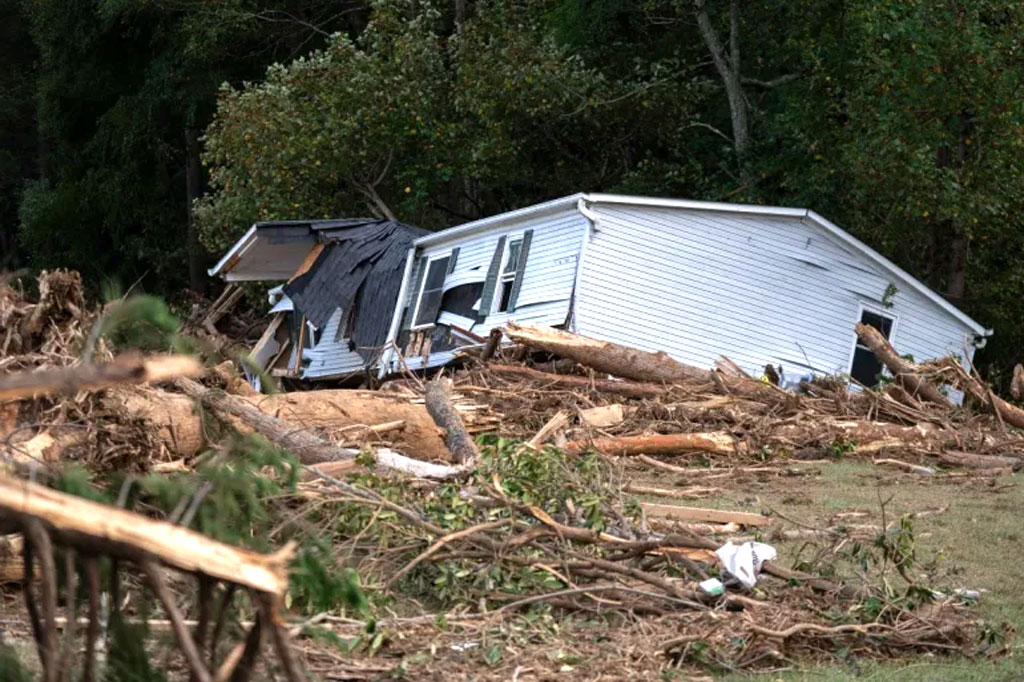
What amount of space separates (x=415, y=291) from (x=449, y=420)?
12.1m

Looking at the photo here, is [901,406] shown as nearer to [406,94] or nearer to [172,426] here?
[172,426]

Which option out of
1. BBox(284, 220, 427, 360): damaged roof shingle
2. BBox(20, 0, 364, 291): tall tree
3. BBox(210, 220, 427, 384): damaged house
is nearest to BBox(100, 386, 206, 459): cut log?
BBox(210, 220, 427, 384): damaged house

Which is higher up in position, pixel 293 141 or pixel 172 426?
pixel 293 141

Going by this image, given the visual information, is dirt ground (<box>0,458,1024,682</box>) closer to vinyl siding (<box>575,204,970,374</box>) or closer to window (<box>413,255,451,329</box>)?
vinyl siding (<box>575,204,970,374</box>)

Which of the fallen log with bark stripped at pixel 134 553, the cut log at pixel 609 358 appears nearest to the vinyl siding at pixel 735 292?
the cut log at pixel 609 358

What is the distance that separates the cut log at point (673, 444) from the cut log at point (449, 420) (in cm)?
154

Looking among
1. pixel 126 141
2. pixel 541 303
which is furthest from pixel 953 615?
pixel 126 141

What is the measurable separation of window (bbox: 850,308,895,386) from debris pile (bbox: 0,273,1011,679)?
33.9ft

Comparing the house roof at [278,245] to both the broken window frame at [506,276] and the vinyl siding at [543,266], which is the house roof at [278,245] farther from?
the broken window frame at [506,276]

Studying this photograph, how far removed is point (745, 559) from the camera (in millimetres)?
7383

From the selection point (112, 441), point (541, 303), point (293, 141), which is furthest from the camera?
point (293, 141)

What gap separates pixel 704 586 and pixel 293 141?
23.2 metres

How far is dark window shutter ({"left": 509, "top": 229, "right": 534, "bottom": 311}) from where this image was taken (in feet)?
70.3

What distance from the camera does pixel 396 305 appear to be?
24250 mm
